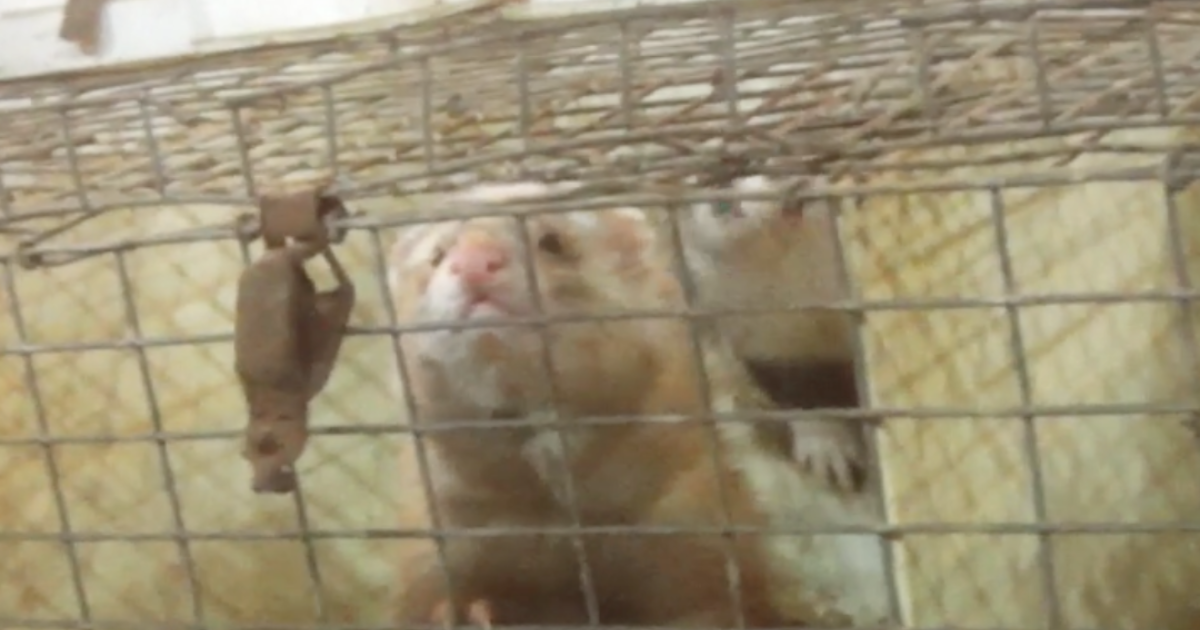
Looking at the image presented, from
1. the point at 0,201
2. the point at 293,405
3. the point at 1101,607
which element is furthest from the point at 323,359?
the point at 1101,607

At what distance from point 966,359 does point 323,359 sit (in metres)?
0.42

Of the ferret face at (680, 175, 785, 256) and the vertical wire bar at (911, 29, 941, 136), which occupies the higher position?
the vertical wire bar at (911, 29, 941, 136)

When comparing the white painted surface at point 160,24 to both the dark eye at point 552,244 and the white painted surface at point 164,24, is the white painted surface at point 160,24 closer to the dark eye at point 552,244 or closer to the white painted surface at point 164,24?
the white painted surface at point 164,24

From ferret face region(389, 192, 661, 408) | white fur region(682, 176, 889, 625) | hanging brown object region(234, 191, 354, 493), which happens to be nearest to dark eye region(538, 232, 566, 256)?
ferret face region(389, 192, 661, 408)

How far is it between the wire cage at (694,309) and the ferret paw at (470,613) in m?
0.06

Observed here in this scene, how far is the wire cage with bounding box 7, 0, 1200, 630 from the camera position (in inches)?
27.2

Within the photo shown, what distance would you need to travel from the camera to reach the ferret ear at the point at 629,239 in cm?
110

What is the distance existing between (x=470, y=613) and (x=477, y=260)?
0.78 ft

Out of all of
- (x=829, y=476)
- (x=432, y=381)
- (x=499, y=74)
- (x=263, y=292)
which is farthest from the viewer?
(x=829, y=476)

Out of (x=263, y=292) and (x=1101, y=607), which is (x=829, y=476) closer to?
(x=1101, y=607)

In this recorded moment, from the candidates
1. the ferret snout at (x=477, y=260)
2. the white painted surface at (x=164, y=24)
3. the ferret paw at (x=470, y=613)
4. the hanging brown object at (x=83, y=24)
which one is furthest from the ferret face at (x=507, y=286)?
the hanging brown object at (x=83, y=24)

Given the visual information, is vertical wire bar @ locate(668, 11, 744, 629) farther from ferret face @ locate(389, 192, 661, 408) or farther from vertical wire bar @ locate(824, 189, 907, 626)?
ferret face @ locate(389, 192, 661, 408)

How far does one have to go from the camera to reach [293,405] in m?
0.68

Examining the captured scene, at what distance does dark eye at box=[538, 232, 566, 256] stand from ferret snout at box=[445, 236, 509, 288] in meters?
0.08
